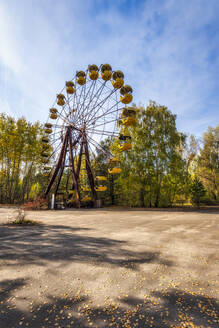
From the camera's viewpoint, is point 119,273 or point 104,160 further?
point 104,160

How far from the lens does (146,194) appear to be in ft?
78.3

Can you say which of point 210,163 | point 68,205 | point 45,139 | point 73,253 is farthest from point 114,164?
point 210,163

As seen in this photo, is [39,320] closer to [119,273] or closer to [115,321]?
[115,321]

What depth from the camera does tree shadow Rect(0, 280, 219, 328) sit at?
176 cm

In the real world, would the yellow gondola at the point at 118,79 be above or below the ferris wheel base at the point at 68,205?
above

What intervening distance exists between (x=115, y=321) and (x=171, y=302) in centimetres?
78

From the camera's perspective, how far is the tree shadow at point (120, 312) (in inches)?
69.1

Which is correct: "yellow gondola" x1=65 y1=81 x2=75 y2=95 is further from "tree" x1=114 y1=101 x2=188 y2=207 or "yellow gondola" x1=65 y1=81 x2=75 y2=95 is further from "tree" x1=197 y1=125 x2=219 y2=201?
"tree" x1=197 y1=125 x2=219 y2=201

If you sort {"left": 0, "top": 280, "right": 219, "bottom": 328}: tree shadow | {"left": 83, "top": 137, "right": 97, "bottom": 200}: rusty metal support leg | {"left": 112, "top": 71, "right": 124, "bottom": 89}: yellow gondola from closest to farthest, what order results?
{"left": 0, "top": 280, "right": 219, "bottom": 328}: tree shadow
{"left": 112, "top": 71, "right": 124, "bottom": 89}: yellow gondola
{"left": 83, "top": 137, "right": 97, "bottom": 200}: rusty metal support leg

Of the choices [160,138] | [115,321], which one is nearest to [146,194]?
[160,138]

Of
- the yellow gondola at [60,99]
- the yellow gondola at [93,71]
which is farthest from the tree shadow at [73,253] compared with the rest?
the yellow gondola at [60,99]

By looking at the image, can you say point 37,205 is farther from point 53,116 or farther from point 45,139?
point 53,116

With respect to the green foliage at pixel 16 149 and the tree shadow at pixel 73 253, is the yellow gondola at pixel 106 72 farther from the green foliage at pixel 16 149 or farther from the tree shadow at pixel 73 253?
the tree shadow at pixel 73 253

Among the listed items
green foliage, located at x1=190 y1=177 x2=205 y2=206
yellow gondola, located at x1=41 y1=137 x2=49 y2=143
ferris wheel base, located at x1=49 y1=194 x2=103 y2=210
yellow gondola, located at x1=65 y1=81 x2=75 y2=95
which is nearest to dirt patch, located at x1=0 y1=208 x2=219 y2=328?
ferris wheel base, located at x1=49 y1=194 x2=103 y2=210
